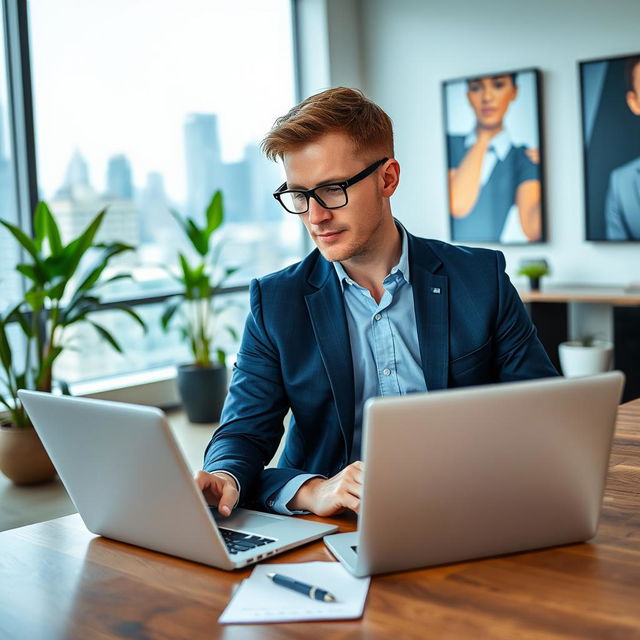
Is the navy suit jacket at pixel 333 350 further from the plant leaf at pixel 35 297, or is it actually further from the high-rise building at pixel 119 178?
the high-rise building at pixel 119 178

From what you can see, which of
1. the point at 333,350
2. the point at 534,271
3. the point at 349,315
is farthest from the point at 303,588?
the point at 534,271

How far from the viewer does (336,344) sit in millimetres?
1824

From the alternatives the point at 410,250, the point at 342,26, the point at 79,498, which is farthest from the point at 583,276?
the point at 79,498

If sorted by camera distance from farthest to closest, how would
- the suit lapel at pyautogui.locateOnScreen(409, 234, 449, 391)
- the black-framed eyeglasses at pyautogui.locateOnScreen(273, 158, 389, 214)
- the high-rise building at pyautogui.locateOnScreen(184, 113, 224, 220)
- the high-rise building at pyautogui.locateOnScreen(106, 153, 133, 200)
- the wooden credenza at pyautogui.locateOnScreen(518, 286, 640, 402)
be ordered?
1. the high-rise building at pyautogui.locateOnScreen(184, 113, 224, 220)
2. the high-rise building at pyautogui.locateOnScreen(106, 153, 133, 200)
3. the wooden credenza at pyautogui.locateOnScreen(518, 286, 640, 402)
4. the suit lapel at pyautogui.locateOnScreen(409, 234, 449, 391)
5. the black-framed eyeglasses at pyautogui.locateOnScreen(273, 158, 389, 214)

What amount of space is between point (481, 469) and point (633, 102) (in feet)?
15.4

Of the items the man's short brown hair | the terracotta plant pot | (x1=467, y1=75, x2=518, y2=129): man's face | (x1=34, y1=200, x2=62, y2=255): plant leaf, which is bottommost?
the terracotta plant pot

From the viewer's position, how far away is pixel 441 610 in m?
1.09

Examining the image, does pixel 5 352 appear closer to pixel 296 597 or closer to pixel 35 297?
pixel 35 297

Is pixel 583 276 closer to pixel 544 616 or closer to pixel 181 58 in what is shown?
pixel 181 58

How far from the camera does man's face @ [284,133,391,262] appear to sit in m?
1.72

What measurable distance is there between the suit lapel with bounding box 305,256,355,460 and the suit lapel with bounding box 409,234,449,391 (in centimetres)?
15

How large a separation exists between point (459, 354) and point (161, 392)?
3.96 m

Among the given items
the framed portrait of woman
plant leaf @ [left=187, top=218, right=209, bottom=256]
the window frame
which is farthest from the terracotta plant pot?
the framed portrait of woman

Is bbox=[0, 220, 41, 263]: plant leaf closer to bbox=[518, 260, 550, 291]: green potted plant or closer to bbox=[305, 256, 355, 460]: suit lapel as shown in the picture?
bbox=[305, 256, 355, 460]: suit lapel
